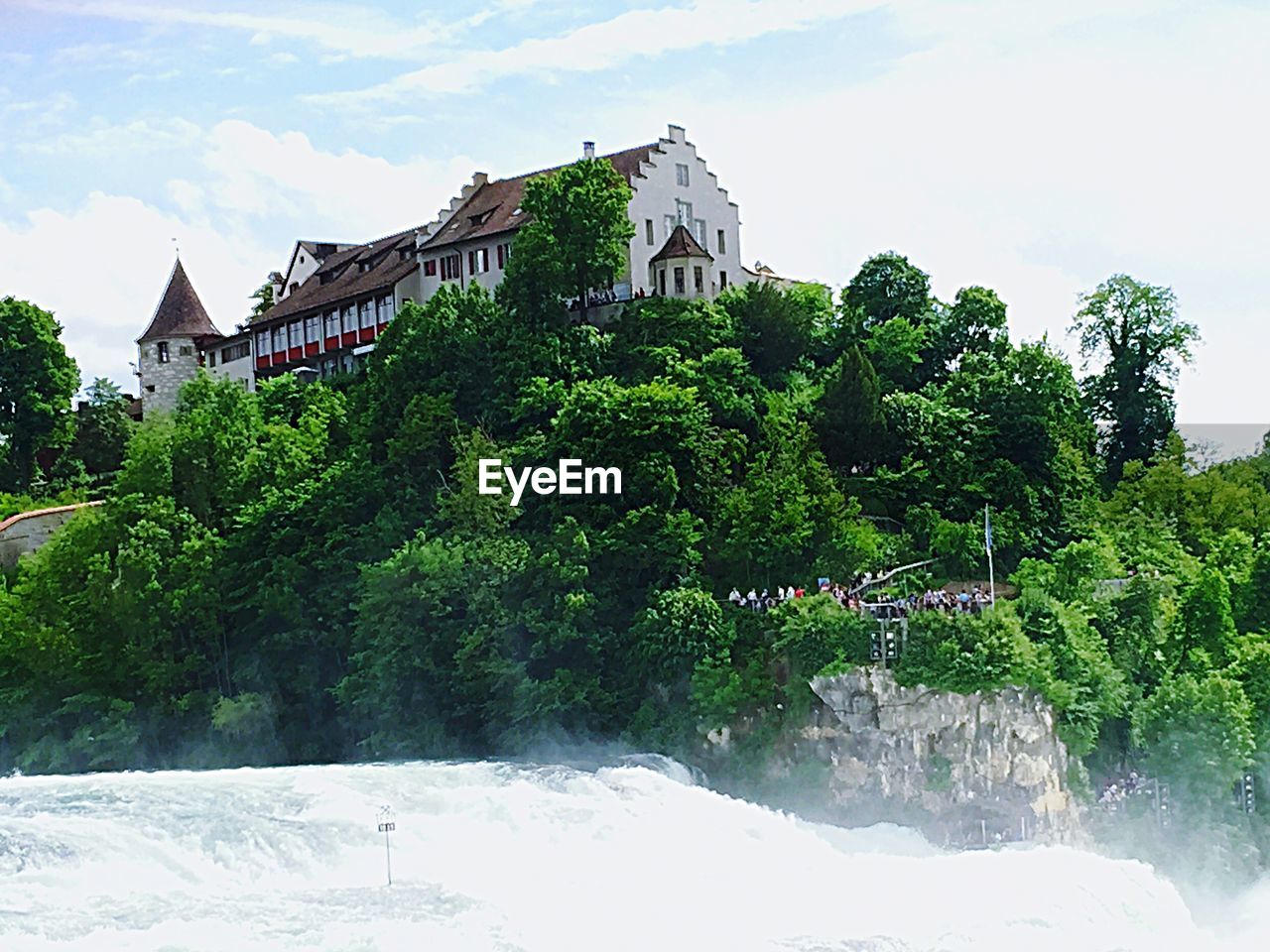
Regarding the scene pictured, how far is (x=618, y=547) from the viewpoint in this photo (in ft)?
156

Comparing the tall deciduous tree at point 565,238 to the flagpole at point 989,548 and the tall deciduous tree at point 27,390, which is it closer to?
the flagpole at point 989,548

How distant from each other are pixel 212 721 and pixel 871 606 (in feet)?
58.9

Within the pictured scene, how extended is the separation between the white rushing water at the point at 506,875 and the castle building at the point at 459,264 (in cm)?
2345

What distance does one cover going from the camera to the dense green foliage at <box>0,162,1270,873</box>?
148ft

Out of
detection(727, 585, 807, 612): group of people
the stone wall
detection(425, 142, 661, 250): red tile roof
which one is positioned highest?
detection(425, 142, 661, 250): red tile roof

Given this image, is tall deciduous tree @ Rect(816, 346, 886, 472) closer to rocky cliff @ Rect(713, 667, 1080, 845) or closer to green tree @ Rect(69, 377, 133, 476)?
rocky cliff @ Rect(713, 667, 1080, 845)

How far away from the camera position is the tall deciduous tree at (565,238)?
56312mm

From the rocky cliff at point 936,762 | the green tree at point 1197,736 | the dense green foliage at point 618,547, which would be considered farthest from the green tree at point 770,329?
the green tree at point 1197,736

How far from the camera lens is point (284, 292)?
7844 cm

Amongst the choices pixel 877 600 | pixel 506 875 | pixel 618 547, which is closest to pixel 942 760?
pixel 877 600

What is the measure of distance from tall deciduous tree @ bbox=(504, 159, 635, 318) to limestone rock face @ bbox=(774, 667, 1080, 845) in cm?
1830

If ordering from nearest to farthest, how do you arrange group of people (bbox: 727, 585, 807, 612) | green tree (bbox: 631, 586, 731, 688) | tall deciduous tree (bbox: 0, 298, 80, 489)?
green tree (bbox: 631, 586, 731, 688)
group of people (bbox: 727, 585, 807, 612)
tall deciduous tree (bbox: 0, 298, 80, 489)

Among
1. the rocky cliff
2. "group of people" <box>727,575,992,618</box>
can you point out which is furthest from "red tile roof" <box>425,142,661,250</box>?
the rocky cliff

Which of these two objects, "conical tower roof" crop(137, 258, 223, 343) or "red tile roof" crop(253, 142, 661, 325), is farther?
"conical tower roof" crop(137, 258, 223, 343)
